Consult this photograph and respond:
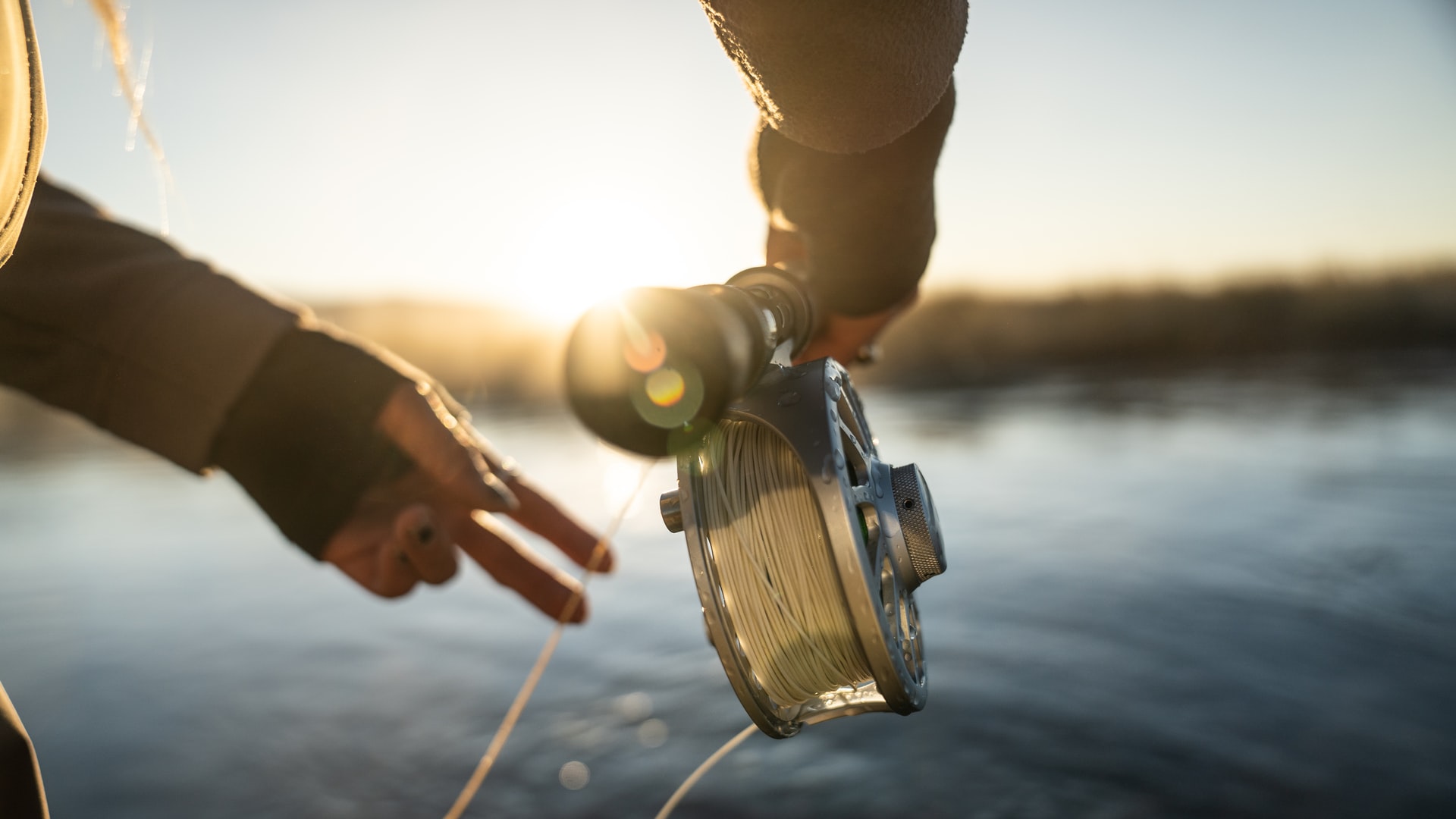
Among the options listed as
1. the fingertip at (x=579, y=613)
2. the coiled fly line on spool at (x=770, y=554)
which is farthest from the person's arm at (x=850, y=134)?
the fingertip at (x=579, y=613)

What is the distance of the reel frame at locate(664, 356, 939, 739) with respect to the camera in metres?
0.85

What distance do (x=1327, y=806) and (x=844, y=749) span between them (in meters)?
1.46

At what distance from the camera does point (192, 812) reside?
292 centimetres

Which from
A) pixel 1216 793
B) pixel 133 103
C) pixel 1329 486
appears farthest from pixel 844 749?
pixel 1329 486

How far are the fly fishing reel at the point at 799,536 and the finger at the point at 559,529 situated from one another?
0.73 metres

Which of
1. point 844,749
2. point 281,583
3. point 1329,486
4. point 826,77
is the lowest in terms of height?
point 281,583

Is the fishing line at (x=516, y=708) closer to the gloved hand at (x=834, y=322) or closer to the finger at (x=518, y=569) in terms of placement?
the finger at (x=518, y=569)

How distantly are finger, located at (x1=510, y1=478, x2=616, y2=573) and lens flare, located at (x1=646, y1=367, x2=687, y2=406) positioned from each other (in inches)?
47.3

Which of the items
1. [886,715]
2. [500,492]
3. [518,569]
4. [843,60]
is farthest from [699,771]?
[886,715]

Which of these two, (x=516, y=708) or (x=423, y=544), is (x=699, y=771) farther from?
(x=516, y=708)

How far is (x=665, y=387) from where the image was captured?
1.81ft

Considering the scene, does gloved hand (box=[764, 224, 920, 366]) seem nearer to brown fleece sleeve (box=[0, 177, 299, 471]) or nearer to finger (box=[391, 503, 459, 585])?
finger (box=[391, 503, 459, 585])

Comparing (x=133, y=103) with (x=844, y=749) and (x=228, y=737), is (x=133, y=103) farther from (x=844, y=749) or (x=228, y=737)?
(x=228, y=737)

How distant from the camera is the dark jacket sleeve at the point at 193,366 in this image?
143cm
